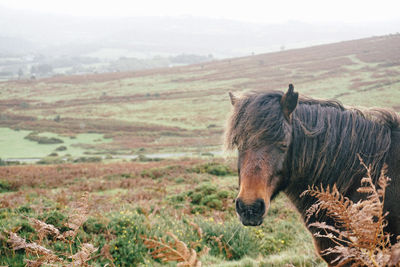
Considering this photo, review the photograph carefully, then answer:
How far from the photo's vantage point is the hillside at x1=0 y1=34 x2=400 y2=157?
40438mm

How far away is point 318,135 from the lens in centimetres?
294

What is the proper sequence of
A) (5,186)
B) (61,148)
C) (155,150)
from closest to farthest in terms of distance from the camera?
(5,186) < (61,148) < (155,150)

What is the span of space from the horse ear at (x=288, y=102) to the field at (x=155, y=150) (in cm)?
127

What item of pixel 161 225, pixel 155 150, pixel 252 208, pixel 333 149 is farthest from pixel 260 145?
pixel 155 150

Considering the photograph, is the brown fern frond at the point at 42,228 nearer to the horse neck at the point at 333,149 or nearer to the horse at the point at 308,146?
the horse at the point at 308,146

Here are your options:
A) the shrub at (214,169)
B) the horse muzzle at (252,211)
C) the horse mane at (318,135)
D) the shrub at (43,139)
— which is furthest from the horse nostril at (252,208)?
the shrub at (43,139)

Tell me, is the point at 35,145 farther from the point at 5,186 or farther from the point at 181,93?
the point at 181,93

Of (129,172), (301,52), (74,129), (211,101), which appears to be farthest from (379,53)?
(129,172)

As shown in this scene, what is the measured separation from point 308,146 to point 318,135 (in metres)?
0.15

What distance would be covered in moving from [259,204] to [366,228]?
123cm

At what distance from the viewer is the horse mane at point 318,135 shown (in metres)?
2.77

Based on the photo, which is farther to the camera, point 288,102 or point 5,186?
point 5,186

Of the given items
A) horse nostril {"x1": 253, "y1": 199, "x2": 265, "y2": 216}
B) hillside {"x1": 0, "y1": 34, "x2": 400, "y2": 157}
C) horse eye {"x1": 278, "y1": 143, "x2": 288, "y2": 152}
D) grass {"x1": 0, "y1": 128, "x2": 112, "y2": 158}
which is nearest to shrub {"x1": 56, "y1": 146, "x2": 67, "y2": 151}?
grass {"x1": 0, "y1": 128, "x2": 112, "y2": 158}

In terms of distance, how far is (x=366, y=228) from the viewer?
1.23 metres
